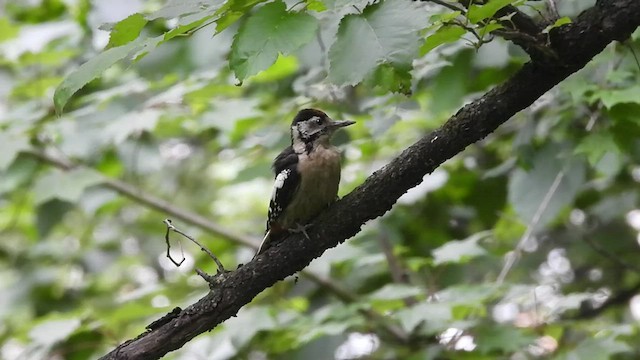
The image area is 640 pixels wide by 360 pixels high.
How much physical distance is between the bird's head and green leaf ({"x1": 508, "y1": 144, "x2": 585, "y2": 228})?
102 centimetres

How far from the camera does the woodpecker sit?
2.95 metres

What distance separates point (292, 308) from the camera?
438 centimetres

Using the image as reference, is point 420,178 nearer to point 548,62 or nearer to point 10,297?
point 548,62

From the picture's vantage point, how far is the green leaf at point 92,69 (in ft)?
5.97

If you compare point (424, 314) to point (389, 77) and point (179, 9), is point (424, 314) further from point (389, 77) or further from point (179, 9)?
point (179, 9)

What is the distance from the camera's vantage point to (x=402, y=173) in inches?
88.4

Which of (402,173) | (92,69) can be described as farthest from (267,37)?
(402,173)

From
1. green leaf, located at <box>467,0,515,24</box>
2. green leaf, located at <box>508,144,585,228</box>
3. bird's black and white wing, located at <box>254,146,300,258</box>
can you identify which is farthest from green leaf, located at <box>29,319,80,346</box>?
green leaf, located at <box>467,0,515,24</box>

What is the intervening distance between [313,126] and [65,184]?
171 centimetres

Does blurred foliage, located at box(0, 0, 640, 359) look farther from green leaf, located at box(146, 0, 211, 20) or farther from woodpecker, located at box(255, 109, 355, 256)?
green leaf, located at box(146, 0, 211, 20)

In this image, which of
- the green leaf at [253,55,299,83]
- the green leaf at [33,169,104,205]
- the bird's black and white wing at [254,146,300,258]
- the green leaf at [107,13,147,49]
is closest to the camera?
the green leaf at [107,13,147,49]

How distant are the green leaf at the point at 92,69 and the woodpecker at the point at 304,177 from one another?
984 mm

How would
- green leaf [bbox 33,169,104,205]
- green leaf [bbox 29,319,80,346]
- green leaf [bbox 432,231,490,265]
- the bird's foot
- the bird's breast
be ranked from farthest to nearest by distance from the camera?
green leaf [bbox 33,169,104,205]
green leaf [bbox 29,319,80,346]
green leaf [bbox 432,231,490,265]
the bird's breast
the bird's foot

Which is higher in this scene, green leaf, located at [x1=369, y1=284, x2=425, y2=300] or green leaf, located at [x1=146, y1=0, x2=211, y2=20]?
green leaf, located at [x1=146, y1=0, x2=211, y2=20]
